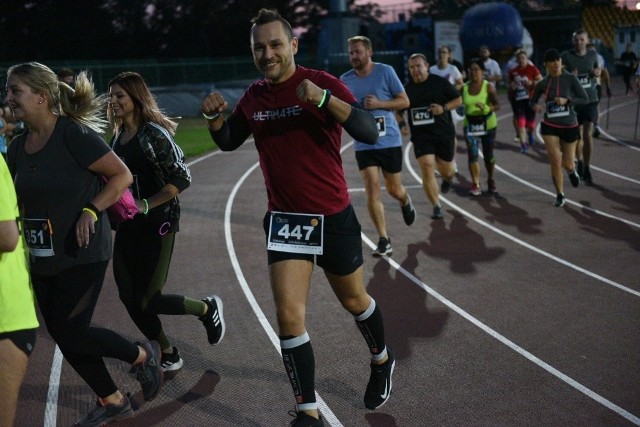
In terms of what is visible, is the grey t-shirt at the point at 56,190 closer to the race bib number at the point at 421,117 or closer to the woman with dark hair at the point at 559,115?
the race bib number at the point at 421,117

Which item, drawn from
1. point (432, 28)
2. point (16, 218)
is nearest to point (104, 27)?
point (432, 28)

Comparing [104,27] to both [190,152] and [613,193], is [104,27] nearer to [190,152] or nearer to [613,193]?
[190,152]

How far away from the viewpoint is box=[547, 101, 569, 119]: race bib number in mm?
12047

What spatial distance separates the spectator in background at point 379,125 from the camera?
9.32m

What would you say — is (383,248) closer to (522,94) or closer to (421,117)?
(421,117)

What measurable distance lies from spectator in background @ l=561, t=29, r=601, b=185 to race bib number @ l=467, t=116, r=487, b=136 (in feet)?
5.68

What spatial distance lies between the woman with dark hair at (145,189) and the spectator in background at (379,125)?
3962mm

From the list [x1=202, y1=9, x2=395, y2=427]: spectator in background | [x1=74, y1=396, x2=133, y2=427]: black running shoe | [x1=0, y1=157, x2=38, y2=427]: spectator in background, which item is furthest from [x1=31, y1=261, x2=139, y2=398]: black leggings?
[x1=202, y1=9, x2=395, y2=427]: spectator in background

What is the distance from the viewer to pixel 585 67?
49.6 ft

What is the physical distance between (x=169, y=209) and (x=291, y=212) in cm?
127

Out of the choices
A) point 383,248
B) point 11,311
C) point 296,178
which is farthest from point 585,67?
point 11,311

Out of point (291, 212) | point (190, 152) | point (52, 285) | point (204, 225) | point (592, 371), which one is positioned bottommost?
point (190, 152)

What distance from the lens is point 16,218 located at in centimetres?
390

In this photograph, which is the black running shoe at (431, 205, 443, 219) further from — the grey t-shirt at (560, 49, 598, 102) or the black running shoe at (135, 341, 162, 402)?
the black running shoe at (135, 341, 162, 402)
